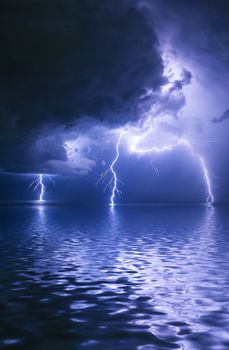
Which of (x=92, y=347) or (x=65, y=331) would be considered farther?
(x=65, y=331)

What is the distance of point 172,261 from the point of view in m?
21.5

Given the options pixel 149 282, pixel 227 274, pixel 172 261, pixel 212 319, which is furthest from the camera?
pixel 172 261

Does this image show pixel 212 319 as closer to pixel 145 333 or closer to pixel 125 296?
pixel 145 333

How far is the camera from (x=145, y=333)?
9.44 m

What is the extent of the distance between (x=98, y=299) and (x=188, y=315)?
10.2 ft

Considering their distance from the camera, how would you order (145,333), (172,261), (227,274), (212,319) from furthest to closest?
(172,261) → (227,274) → (212,319) → (145,333)

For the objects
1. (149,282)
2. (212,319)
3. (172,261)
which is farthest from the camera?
(172,261)

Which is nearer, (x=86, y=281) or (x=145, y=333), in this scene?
(x=145, y=333)

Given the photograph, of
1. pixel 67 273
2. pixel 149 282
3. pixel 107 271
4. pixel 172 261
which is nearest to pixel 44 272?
pixel 67 273

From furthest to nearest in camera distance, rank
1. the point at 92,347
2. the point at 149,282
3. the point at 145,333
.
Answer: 1. the point at 149,282
2. the point at 145,333
3. the point at 92,347

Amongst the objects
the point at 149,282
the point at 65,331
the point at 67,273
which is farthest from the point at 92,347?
the point at 67,273

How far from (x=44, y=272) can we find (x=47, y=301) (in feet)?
18.5

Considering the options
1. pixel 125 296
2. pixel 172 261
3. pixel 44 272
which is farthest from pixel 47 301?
pixel 172 261

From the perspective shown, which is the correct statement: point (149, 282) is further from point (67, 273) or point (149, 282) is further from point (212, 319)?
point (212, 319)
